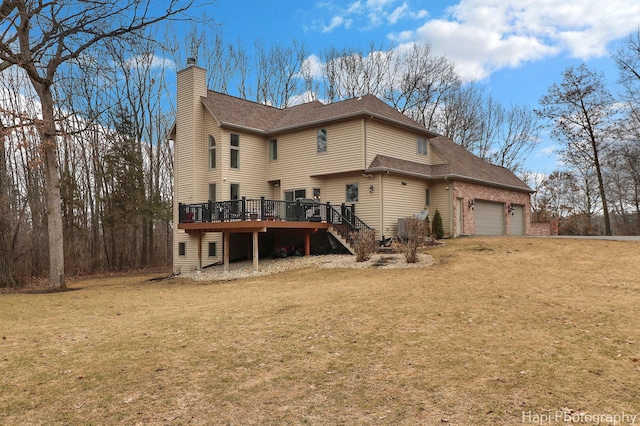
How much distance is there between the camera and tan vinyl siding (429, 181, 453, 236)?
21.4 meters

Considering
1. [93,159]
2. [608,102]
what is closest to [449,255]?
[608,102]

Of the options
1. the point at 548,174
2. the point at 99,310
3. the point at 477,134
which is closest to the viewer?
the point at 99,310

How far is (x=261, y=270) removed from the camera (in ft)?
56.8

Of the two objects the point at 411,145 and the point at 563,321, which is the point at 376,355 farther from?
the point at 411,145

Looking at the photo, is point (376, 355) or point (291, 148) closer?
point (376, 355)

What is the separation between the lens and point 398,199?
2014cm

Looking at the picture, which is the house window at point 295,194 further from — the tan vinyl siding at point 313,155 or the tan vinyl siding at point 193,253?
the tan vinyl siding at point 193,253

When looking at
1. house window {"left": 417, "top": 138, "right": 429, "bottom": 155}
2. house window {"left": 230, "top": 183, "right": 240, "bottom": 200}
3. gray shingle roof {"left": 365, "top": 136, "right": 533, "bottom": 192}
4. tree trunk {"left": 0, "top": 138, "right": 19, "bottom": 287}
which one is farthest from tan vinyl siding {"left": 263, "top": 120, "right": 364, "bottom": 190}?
tree trunk {"left": 0, "top": 138, "right": 19, "bottom": 287}

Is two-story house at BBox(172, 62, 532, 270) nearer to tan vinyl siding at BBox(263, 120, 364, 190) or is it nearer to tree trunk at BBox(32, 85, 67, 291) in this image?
tan vinyl siding at BBox(263, 120, 364, 190)

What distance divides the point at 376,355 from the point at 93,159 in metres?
28.4

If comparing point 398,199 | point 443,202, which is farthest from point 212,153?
point 443,202

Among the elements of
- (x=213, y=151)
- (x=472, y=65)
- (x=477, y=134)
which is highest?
(x=472, y=65)

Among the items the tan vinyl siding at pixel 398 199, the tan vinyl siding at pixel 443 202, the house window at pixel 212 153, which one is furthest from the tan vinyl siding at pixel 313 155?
the tan vinyl siding at pixel 443 202

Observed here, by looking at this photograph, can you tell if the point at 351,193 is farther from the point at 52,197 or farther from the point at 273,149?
the point at 52,197
